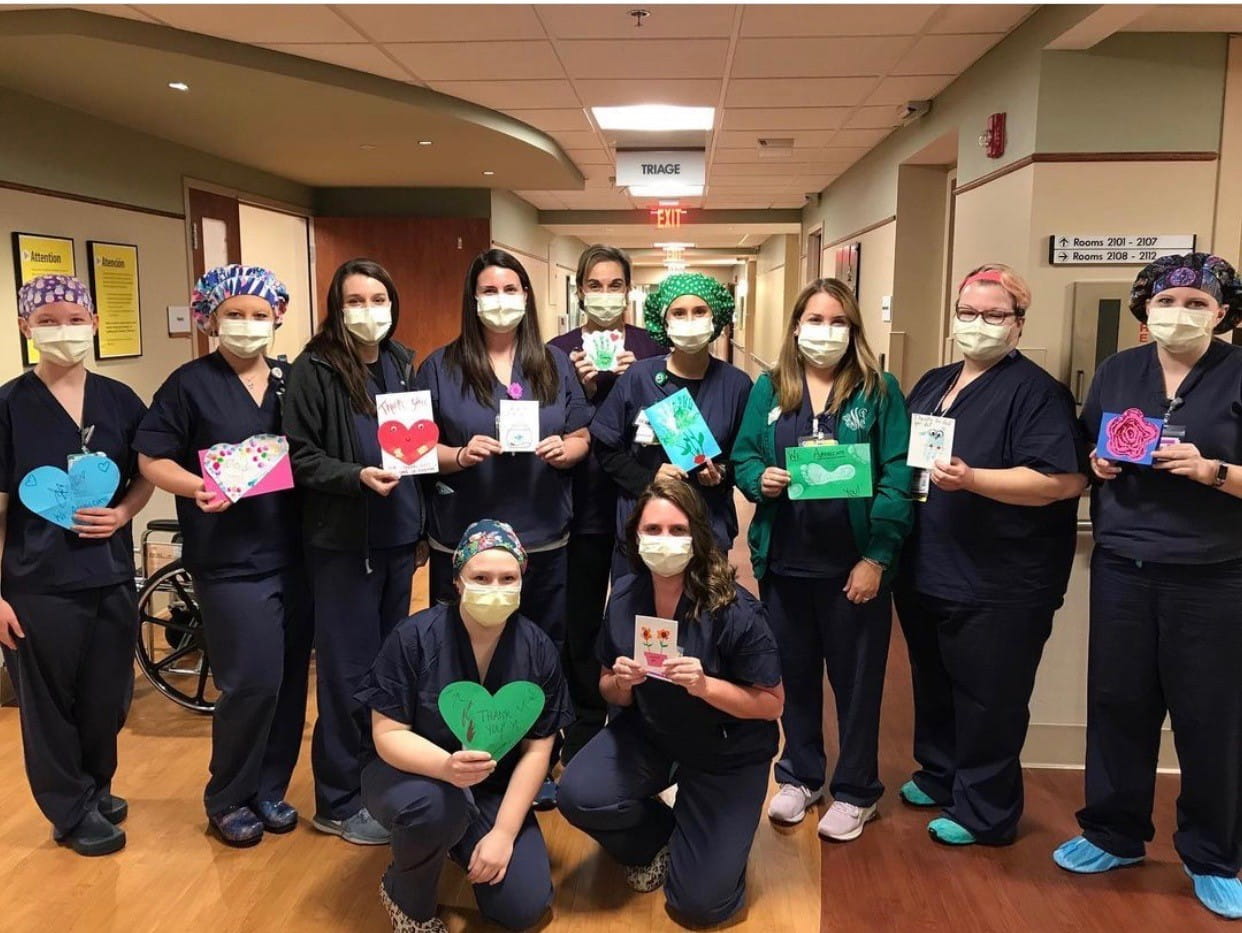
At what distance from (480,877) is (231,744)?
0.88m

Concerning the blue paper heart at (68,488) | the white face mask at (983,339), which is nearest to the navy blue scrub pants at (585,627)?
the white face mask at (983,339)

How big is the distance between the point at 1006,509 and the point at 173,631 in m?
3.19

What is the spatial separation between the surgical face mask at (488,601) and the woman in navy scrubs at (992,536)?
43.4 inches

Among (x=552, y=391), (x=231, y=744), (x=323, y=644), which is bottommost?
(x=231, y=744)

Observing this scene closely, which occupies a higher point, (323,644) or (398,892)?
(323,644)

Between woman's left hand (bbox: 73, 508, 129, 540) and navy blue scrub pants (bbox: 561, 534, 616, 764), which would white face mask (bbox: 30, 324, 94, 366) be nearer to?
woman's left hand (bbox: 73, 508, 129, 540)

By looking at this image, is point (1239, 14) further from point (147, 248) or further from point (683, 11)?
point (147, 248)

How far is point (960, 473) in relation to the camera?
2.34 m

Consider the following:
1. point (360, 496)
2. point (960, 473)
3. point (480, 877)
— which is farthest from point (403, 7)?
point (480, 877)

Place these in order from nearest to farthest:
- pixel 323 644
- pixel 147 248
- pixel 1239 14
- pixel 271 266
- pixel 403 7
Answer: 1. pixel 323 644
2. pixel 1239 14
3. pixel 403 7
4. pixel 147 248
5. pixel 271 266

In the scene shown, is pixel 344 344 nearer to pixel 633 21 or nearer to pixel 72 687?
pixel 72 687

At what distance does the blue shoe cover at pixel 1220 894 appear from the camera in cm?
232

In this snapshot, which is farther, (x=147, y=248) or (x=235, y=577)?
(x=147, y=248)

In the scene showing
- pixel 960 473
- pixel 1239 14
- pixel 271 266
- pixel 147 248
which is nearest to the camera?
pixel 960 473
